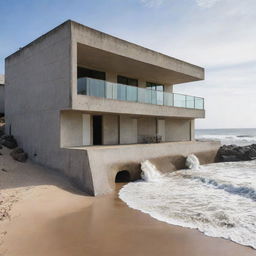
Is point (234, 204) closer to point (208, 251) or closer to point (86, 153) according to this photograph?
point (208, 251)

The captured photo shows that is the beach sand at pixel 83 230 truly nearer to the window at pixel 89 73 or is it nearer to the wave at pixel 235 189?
the wave at pixel 235 189

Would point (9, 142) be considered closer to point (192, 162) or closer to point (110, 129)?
point (110, 129)

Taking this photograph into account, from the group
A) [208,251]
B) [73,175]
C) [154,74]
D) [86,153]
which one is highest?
[154,74]

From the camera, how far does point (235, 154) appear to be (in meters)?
25.0

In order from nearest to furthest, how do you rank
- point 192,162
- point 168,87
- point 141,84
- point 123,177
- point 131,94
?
point 123,177
point 131,94
point 192,162
point 141,84
point 168,87

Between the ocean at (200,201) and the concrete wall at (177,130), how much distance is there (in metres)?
7.34

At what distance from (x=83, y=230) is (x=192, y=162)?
42.3 ft

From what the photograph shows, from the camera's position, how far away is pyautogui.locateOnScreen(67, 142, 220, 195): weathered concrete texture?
1218 centimetres

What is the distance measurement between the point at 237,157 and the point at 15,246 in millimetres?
22954

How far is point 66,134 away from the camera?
46.9 ft

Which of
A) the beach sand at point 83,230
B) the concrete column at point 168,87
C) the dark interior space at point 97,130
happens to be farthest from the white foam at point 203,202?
the concrete column at point 168,87

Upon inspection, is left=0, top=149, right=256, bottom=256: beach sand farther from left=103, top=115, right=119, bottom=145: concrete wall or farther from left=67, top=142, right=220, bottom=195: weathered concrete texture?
left=103, top=115, right=119, bottom=145: concrete wall

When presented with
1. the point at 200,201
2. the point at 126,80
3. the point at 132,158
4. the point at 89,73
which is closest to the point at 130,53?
the point at 89,73

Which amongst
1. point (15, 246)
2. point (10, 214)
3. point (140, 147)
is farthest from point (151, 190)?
point (15, 246)
